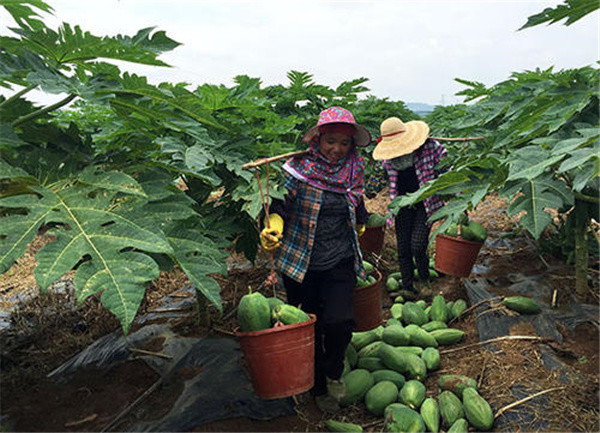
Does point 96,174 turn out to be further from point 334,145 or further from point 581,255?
point 581,255

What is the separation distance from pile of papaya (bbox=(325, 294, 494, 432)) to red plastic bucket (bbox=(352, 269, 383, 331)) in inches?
6.9

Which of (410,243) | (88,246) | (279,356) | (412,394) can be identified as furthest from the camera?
(410,243)

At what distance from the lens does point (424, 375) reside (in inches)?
122

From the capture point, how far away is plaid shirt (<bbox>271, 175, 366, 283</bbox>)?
2.81 meters

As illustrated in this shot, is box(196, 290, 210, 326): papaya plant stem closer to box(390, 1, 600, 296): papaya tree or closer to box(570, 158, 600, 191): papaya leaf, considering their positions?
box(390, 1, 600, 296): papaya tree

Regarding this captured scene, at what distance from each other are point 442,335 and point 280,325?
1.79 meters

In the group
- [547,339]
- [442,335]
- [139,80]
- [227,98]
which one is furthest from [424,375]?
[139,80]

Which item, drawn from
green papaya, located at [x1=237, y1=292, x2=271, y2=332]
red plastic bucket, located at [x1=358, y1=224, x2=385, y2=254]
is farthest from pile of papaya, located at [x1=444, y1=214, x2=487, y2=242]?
green papaya, located at [x1=237, y1=292, x2=271, y2=332]

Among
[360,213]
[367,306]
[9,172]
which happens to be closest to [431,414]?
[367,306]

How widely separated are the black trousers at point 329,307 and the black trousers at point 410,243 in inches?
67.7

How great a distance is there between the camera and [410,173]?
4.48m

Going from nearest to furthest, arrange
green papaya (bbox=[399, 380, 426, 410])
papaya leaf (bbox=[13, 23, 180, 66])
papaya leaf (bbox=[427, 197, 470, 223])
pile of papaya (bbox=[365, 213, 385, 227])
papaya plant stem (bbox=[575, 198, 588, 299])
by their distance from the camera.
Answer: papaya leaf (bbox=[13, 23, 180, 66]) → papaya leaf (bbox=[427, 197, 470, 223]) → green papaya (bbox=[399, 380, 426, 410]) → papaya plant stem (bbox=[575, 198, 588, 299]) → pile of papaya (bbox=[365, 213, 385, 227])

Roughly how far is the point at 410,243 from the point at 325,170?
2.06m

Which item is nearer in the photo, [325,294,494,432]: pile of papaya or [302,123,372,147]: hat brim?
[325,294,494,432]: pile of papaya
